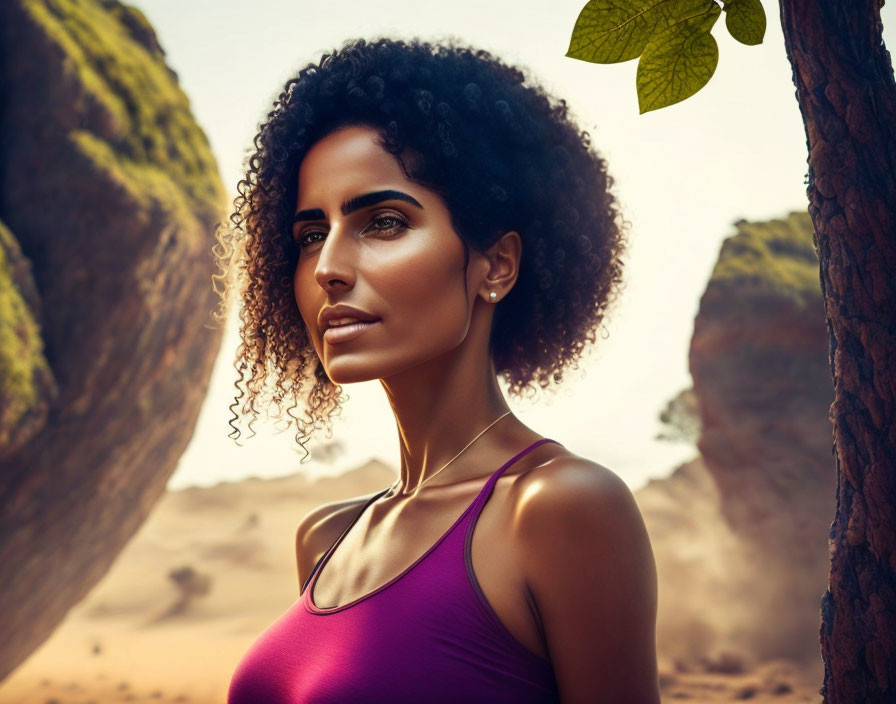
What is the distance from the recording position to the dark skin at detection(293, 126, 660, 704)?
147cm

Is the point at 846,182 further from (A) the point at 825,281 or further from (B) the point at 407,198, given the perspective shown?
(B) the point at 407,198

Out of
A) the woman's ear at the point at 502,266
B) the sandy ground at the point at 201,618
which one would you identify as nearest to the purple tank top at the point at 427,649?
the woman's ear at the point at 502,266

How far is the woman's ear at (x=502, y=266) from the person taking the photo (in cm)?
186

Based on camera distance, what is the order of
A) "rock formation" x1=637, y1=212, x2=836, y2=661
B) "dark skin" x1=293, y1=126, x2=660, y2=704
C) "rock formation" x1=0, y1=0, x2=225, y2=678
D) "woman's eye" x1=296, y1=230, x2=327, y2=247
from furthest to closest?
"rock formation" x1=637, y1=212, x2=836, y2=661 < "rock formation" x1=0, y1=0, x2=225, y2=678 < "woman's eye" x1=296, y1=230, x2=327, y2=247 < "dark skin" x1=293, y1=126, x2=660, y2=704

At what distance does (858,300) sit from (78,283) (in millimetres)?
6442

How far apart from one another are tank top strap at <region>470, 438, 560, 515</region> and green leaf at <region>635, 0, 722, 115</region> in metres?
0.75

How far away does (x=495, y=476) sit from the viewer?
5.52ft

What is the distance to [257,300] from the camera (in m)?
2.26

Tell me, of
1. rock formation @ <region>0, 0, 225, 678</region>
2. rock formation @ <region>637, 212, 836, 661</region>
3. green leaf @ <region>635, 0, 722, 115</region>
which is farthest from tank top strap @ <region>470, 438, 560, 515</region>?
rock formation @ <region>637, 212, 836, 661</region>

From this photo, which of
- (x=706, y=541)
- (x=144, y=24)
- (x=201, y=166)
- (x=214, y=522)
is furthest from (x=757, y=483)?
(x=214, y=522)

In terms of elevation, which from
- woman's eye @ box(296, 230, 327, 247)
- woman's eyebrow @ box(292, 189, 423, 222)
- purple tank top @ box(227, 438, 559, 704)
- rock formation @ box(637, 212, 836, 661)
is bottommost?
purple tank top @ box(227, 438, 559, 704)

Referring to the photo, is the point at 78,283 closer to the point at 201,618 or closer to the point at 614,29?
the point at 614,29

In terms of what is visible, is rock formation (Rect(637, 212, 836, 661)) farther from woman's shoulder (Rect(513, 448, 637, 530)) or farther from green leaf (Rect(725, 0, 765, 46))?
green leaf (Rect(725, 0, 765, 46))

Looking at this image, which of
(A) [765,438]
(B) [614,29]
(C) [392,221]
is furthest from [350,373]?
(A) [765,438]
